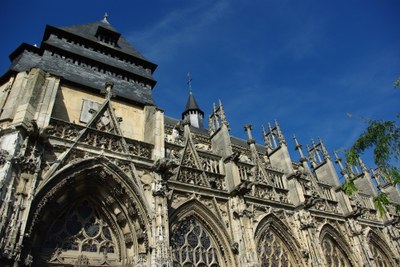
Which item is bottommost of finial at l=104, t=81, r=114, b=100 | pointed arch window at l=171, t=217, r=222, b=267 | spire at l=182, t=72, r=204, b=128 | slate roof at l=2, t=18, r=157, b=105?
pointed arch window at l=171, t=217, r=222, b=267

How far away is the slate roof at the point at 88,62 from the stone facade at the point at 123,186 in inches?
1.9

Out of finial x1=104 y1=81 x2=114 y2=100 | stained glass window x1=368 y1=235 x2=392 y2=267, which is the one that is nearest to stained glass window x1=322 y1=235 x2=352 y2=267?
stained glass window x1=368 y1=235 x2=392 y2=267

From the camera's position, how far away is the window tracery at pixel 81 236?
725cm

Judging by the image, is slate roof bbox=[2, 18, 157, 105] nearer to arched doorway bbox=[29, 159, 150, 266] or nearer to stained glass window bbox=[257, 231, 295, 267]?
arched doorway bbox=[29, 159, 150, 266]

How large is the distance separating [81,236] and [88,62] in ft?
20.9

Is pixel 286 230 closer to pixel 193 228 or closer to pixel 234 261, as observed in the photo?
pixel 234 261

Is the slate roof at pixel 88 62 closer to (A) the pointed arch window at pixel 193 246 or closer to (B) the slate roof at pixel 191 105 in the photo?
(A) the pointed arch window at pixel 193 246

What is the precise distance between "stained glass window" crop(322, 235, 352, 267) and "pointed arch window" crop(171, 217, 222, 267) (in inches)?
217

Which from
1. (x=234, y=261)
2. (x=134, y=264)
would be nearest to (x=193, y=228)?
(x=234, y=261)

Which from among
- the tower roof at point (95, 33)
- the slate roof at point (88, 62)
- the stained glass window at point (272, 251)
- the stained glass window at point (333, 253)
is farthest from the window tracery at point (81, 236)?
the stained glass window at point (333, 253)

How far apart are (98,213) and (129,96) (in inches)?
172

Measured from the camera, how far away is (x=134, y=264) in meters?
7.59

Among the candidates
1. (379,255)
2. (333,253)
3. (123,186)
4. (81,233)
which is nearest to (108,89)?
(123,186)

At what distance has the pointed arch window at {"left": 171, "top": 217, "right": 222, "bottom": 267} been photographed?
28.2ft
